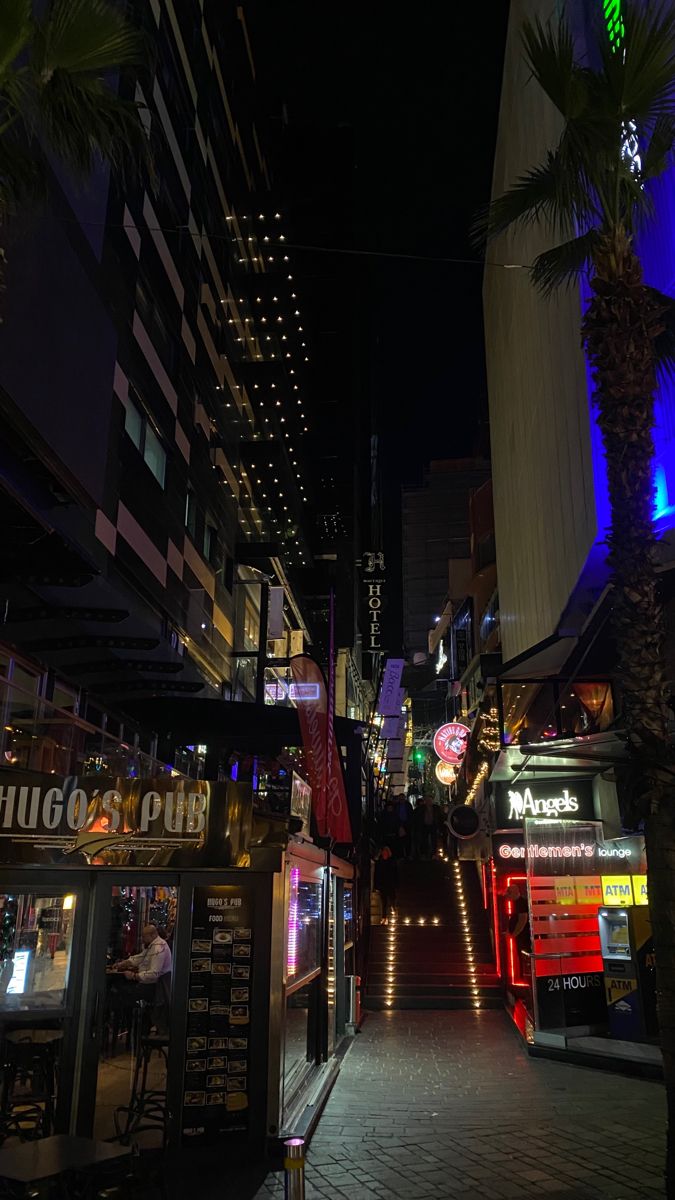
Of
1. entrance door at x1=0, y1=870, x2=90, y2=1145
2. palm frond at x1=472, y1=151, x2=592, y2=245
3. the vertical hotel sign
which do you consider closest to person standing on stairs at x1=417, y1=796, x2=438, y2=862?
the vertical hotel sign

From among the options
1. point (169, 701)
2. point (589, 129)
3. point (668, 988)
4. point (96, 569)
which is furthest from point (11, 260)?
point (169, 701)

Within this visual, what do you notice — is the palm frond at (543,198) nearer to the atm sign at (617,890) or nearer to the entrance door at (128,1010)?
the entrance door at (128,1010)

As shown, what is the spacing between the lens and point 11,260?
23.2 feet

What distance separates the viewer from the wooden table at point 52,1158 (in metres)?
4.08

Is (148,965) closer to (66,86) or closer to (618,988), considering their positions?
(66,86)

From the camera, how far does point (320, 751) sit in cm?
1021

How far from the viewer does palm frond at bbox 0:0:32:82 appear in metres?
4.97

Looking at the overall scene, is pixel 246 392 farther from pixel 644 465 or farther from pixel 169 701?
pixel 644 465

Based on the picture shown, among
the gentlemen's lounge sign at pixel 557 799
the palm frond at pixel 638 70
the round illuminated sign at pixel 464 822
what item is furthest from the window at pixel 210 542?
the palm frond at pixel 638 70

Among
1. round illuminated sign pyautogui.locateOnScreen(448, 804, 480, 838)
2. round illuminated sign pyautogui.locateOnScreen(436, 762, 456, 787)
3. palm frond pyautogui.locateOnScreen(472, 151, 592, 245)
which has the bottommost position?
round illuminated sign pyautogui.locateOnScreen(448, 804, 480, 838)

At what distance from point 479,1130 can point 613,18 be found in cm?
1286

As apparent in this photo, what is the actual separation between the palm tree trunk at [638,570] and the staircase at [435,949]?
12040 millimetres

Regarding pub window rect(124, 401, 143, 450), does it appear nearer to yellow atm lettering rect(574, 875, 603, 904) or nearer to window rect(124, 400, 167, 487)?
window rect(124, 400, 167, 487)

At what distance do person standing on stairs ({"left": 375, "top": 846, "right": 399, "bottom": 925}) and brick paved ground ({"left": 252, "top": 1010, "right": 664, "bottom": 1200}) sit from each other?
8.00 meters
